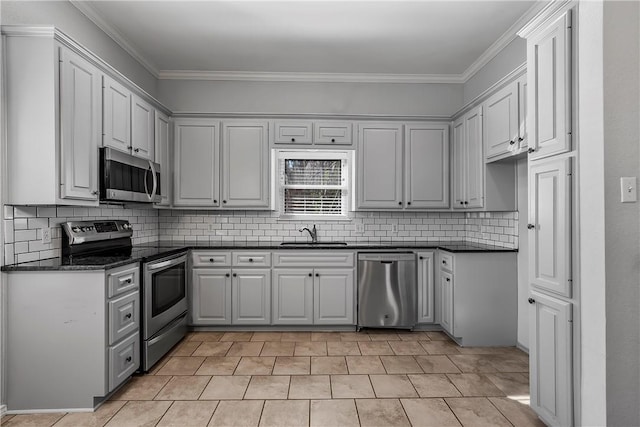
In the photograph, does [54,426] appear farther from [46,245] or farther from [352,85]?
[352,85]

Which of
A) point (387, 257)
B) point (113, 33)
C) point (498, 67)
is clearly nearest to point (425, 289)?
point (387, 257)

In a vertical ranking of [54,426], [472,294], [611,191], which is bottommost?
[54,426]

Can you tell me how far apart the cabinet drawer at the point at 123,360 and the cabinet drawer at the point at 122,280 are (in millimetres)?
357

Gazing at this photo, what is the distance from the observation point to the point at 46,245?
2674 millimetres

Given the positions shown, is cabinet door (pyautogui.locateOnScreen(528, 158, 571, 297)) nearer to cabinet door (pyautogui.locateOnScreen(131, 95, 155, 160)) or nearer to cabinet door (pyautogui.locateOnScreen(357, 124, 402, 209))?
cabinet door (pyautogui.locateOnScreen(357, 124, 402, 209))

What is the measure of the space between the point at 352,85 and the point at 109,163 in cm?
285

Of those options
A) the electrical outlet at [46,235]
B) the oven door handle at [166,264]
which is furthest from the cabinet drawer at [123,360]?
the electrical outlet at [46,235]

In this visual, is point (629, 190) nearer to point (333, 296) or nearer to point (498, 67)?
point (498, 67)

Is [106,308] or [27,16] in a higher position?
[27,16]

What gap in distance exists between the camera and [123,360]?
266 centimetres

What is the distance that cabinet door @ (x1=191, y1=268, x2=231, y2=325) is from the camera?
4.00m

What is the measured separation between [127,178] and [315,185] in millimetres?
2166

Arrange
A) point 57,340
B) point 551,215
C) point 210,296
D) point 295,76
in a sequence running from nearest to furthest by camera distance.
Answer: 1. point 551,215
2. point 57,340
3. point 210,296
4. point 295,76

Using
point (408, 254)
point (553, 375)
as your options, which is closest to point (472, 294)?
point (408, 254)
